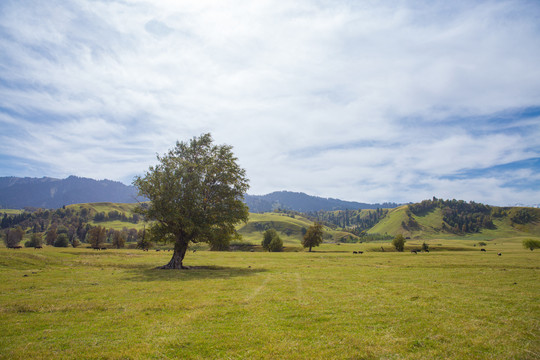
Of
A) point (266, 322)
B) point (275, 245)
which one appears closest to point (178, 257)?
point (266, 322)

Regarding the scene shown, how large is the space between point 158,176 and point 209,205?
30.7ft

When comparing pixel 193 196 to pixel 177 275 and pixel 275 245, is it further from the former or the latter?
pixel 275 245

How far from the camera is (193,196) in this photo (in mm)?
40406

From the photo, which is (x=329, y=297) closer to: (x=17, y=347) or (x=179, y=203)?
(x=17, y=347)

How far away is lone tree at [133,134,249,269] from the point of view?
3950cm

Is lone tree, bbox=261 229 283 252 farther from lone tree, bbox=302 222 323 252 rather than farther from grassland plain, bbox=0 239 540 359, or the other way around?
grassland plain, bbox=0 239 540 359

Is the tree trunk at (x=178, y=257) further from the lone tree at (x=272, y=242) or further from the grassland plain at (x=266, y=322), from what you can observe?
the lone tree at (x=272, y=242)

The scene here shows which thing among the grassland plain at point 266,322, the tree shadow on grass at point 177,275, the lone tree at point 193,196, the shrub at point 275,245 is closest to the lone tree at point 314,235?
the shrub at point 275,245

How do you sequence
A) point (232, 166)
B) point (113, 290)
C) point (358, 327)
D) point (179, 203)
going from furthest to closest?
point (232, 166)
point (179, 203)
point (113, 290)
point (358, 327)

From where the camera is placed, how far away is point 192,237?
42.4m

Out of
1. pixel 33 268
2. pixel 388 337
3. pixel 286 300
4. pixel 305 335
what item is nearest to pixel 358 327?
pixel 388 337

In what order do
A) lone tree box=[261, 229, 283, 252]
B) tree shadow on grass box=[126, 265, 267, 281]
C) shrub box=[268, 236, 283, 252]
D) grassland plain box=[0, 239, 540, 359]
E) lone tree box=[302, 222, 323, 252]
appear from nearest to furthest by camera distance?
grassland plain box=[0, 239, 540, 359] < tree shadow on grass box=[126, 265, 267, 281] < lone tree box=[302, 222, 323, 252] < shrub box=[268, 236, 283, 252] < lone tree box=[261, 229, 283, 252]

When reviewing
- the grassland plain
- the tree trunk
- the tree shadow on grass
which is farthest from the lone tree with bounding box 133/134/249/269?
the grassland plain

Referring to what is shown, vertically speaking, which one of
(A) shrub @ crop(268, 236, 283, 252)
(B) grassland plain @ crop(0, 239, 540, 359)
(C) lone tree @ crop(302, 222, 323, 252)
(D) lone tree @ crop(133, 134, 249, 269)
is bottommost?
(A) shrub @ crop(268, 236, 283, 252)
